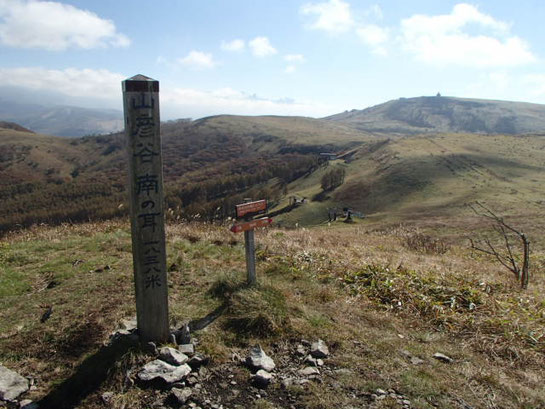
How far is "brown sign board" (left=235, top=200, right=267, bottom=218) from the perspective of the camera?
650 centimetres

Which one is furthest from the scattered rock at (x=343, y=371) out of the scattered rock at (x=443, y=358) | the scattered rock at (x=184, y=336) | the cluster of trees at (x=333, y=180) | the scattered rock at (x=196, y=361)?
the cluster of trees at (x=333, y=180)

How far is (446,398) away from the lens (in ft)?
14.3

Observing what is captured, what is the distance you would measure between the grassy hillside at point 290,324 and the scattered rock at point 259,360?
0.11 metres

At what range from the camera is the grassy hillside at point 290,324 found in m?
4.39

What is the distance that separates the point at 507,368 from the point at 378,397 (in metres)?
2.34

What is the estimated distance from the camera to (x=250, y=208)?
6.68 meters

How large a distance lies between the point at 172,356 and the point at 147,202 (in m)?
1.95

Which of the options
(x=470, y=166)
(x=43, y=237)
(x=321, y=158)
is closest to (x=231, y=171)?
(x=321, y=158)

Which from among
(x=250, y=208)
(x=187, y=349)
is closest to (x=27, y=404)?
(x=187, y=349)

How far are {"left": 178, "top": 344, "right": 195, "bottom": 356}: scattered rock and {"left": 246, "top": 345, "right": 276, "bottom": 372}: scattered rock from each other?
75cm

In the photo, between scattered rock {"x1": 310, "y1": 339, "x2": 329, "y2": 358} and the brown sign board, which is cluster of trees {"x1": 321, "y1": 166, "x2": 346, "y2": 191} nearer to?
the brown sign board

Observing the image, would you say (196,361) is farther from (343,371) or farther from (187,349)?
(343,371)

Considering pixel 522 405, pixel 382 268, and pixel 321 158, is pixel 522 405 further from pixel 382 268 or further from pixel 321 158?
pixel 321 158

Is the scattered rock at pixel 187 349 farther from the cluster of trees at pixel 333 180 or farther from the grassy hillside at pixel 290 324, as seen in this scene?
the cluster of trees at pixel 333 180
